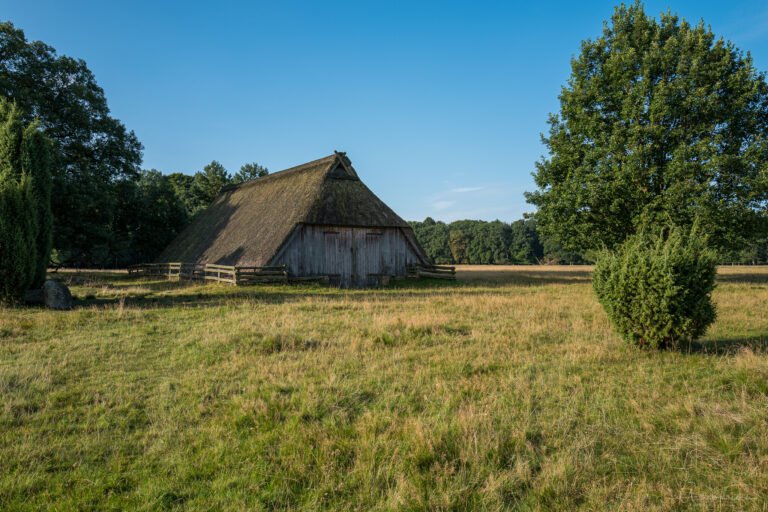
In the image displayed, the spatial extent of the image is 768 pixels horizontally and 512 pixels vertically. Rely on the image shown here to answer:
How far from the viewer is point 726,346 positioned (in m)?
8.35

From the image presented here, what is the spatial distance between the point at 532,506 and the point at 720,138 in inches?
908

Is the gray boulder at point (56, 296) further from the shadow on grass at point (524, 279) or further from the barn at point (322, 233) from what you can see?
the shadow on grass at point (524, 279)

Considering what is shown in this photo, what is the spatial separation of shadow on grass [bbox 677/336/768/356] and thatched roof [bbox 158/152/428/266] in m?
17.9

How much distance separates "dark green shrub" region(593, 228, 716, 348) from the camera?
302 inches

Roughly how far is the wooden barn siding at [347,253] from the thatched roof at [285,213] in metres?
0.57

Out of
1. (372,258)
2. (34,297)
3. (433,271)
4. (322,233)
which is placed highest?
(322,233)

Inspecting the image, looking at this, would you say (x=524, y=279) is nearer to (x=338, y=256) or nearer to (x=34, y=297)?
(x=338, y=256)

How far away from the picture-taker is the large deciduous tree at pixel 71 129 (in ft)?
78.8

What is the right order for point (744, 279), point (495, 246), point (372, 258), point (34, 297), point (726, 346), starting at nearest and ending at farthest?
point (726, 346) < point (34, 297) < point (372, 258) < point (744, 279) < point (495, 246)

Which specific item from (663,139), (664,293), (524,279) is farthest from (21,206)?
(524,279)

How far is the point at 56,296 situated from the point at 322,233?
1266cm

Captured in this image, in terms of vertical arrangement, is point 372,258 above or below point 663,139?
below

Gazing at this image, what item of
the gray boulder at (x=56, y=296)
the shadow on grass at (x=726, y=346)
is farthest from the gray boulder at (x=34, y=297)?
the shadow on grass at (x=726, y=346)

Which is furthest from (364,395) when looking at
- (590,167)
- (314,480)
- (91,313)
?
(590,167)
